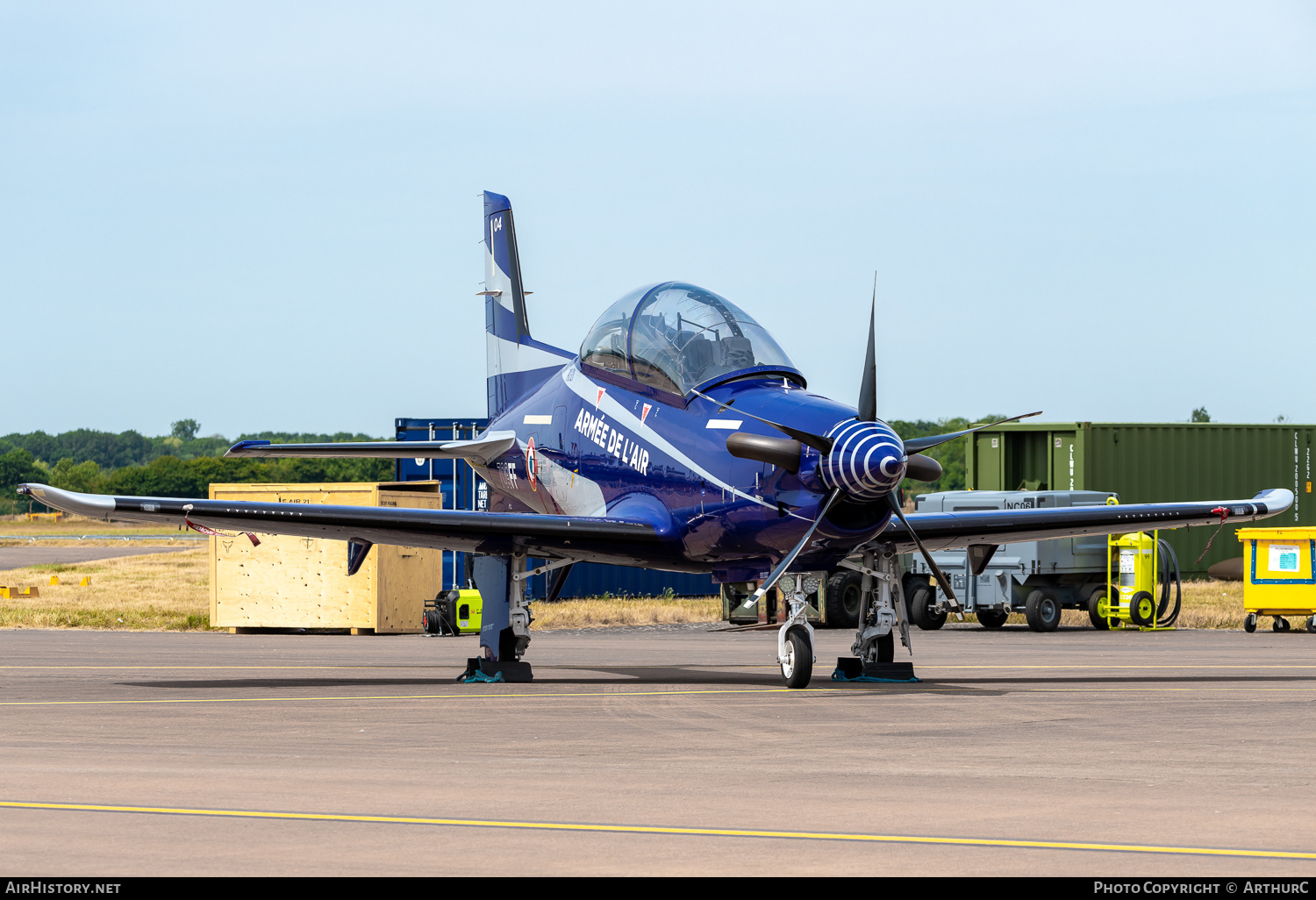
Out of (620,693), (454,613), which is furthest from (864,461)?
(454,613)

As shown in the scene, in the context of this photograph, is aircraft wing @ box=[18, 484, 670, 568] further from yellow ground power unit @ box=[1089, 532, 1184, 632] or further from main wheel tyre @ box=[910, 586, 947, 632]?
yellow ground power unit @ box=[1089, 532, 1184, 632]

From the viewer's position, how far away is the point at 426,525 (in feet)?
51.9

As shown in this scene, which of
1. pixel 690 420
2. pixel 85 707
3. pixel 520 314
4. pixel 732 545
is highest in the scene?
pixel 520 314

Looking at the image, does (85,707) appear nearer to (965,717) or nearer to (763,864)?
(965,717)

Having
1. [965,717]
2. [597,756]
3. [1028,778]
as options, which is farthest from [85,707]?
[1028,778]

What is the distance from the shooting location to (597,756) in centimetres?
978

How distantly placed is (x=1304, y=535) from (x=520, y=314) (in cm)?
1430

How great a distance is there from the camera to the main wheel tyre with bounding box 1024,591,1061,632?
28656mm

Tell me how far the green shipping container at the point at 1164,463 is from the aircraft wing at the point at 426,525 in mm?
20421

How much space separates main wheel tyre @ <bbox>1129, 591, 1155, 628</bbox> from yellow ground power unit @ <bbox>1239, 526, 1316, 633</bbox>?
161cm

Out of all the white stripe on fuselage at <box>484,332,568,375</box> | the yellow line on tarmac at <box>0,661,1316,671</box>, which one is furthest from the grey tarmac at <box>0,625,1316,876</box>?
the white stripe on fuselage at <box>484,332,568,375</box>

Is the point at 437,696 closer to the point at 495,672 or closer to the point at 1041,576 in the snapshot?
the point at 495,672

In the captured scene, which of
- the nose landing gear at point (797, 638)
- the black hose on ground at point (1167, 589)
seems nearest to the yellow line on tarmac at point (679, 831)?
the nose landing gear at point (797, 638)
